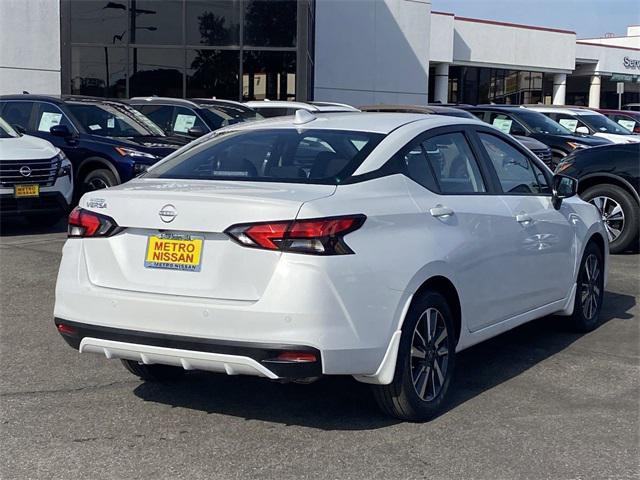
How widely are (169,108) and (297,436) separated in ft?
35.1

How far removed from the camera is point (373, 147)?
4.90 metres

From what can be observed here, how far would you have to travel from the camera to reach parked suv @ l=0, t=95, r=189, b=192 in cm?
1227

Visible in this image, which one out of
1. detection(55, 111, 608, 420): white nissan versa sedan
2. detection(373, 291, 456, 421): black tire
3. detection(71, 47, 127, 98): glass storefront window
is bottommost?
detection(373, 291, 456, 421): black tire

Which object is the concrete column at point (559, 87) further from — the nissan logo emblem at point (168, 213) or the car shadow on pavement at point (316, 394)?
the nissan logo emblem at point (168, 213)

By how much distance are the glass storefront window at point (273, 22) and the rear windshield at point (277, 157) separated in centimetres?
1752

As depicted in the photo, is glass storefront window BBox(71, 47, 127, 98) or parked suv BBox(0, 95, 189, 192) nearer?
parked suv BBox(0, 95, 189, 192)

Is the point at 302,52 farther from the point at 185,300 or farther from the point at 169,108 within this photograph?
the point at 185,300

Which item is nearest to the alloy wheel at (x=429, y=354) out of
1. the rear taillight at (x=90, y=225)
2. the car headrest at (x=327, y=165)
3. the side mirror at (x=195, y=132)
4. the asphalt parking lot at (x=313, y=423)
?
the asphalt parking lot at (x=313, y=423)

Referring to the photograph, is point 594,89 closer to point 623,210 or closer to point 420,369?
point 623,210

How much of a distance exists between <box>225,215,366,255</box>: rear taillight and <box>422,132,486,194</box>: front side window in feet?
3.83

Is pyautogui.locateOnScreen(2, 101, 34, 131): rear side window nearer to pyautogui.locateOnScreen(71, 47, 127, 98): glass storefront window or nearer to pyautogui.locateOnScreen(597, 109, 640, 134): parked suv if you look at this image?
pyautogui.locateOnScreen(71, 47, 127, 98): glass storefront window

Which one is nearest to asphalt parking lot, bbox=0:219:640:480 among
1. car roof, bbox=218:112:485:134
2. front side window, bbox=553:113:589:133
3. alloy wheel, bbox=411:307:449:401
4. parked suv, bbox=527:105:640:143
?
alloy wheel, bbox=411:307:449:401

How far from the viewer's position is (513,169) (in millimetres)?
6113

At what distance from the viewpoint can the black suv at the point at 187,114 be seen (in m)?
14.2
